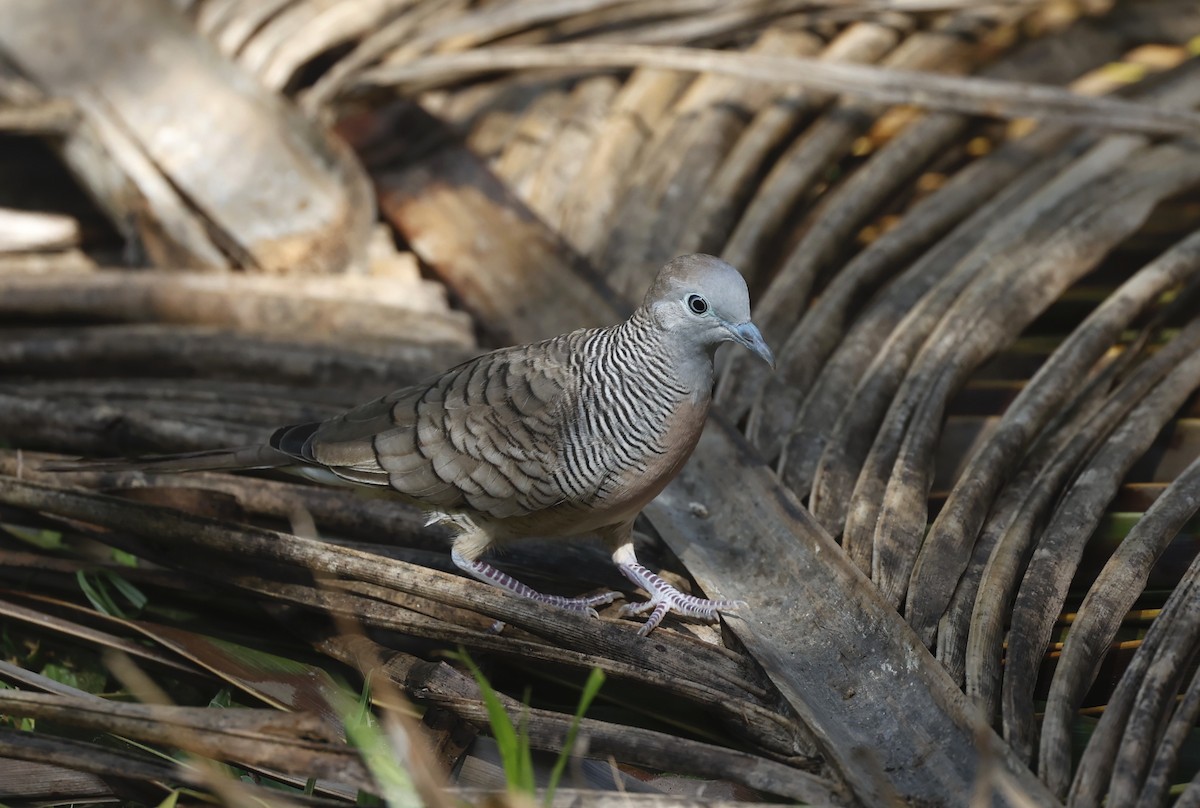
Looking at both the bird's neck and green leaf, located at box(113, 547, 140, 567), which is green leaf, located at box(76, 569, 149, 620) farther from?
the bird's neck

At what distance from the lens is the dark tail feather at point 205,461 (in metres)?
3.45

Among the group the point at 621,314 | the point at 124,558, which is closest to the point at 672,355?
the point at 621,314

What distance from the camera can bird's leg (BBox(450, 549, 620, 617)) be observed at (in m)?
3.47

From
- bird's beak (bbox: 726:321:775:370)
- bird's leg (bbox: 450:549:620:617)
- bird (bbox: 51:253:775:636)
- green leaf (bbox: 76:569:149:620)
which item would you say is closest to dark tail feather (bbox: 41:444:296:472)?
bird (bbox: 51:253:775:636)

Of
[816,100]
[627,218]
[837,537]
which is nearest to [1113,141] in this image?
[816,100]

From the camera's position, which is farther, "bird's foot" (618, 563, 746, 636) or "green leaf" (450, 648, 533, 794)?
"bird's foot" (618, 563, 746, 636)

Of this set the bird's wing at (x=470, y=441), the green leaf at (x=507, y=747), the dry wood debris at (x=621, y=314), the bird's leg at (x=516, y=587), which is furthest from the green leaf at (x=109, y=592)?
the green leaf at (x=507, y=747)

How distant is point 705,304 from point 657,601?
33.5 inches

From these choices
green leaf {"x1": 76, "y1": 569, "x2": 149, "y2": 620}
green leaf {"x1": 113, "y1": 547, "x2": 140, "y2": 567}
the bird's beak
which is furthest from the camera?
green leaf {"x1": 113, "y1": 547, "x2": 140, "y2": 567}

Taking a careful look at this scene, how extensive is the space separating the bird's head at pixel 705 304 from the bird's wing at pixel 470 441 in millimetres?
361

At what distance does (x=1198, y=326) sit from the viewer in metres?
3.71

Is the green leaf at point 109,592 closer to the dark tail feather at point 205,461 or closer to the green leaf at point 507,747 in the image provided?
the dark tail feather at point 205,461

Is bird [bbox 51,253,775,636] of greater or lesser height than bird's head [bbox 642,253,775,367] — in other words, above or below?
below

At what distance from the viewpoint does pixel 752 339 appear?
3.14m
